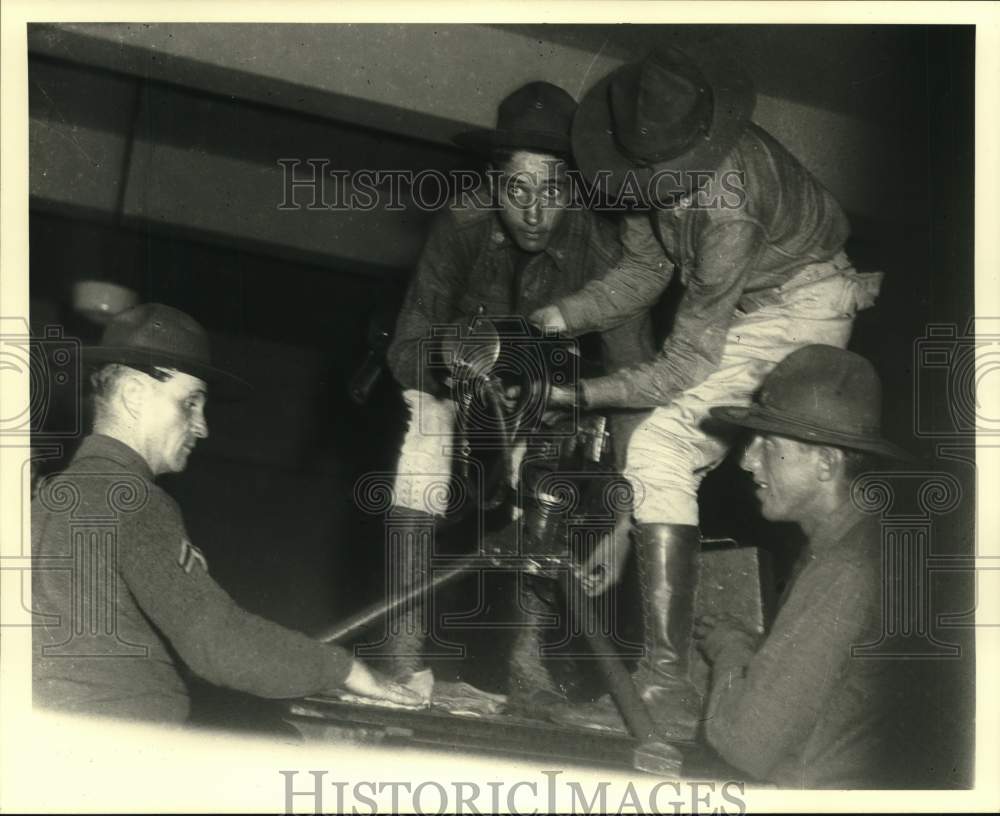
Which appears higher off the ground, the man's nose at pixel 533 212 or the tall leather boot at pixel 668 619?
the man's nose at pixel 533 212

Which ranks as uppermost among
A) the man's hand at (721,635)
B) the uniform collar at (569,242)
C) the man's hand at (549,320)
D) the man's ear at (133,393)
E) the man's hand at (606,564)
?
the uniform collar at (569,242)

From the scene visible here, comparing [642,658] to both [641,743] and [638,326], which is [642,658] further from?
[638,326]

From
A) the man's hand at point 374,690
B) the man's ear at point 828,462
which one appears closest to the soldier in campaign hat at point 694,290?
the man's ear at point 828,462

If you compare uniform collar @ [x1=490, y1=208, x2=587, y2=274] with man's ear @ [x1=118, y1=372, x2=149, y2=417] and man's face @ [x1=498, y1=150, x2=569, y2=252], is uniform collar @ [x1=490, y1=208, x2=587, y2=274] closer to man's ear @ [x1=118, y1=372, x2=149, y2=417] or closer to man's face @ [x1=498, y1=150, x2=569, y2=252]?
man's face @ [x1=498, y1=150, x2=569, y2=252]

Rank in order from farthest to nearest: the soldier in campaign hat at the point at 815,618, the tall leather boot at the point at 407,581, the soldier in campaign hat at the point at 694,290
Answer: the tall leather boot at the point at 407,581, the soldier in campaign hat at the point at 694,290, the soldier in campaign hat at the point at 815,618

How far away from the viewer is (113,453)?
15.1 ft

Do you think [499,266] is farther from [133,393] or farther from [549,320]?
[133,393]

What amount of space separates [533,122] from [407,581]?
137 centimetres

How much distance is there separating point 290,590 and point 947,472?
1.92m

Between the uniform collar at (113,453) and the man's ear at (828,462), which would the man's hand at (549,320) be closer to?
the man's ear at (828,462)

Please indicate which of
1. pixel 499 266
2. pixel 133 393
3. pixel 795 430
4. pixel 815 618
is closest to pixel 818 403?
pixel 795 430

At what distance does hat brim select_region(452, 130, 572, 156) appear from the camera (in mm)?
4676

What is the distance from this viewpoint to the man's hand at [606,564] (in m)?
4.58

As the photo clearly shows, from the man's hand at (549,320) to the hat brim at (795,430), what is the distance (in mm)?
503
